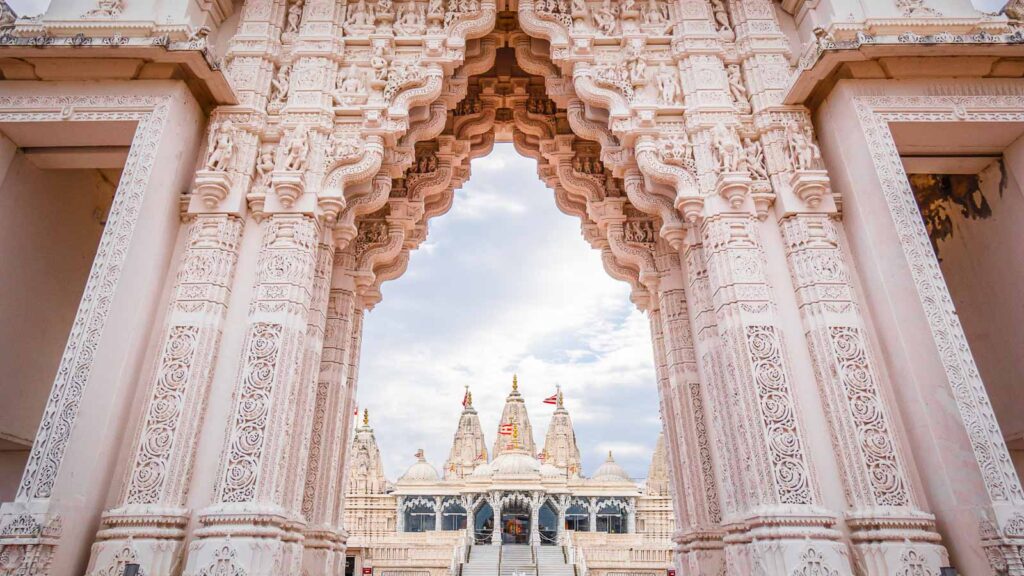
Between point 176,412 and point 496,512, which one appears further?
point 496,512

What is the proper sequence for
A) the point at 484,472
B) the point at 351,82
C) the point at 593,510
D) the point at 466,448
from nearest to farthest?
the point at 351,82, the point at 593,510, the point at 484,472, the point at 466,448

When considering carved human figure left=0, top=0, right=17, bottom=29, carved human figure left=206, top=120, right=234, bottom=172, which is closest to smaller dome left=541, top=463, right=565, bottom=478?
carved human figure left=206, top=120, right=234, bottom=172

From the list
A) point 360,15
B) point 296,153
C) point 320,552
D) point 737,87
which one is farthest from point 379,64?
point 320,552

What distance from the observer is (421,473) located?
44094 millimetres

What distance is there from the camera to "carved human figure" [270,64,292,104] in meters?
9.87

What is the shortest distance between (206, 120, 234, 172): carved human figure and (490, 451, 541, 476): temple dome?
33767 millimetres

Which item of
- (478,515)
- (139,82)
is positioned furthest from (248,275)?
(478,515)

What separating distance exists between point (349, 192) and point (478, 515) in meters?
38.3

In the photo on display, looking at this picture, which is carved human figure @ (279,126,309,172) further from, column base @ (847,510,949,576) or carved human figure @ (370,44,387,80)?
column base @ (847,510,949,576)

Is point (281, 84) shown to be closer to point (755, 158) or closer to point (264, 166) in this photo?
point (264, 166)

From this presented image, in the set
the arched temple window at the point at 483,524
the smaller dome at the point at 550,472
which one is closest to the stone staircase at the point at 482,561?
the arched temple window at the point at 483,524

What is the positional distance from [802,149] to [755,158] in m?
0.66

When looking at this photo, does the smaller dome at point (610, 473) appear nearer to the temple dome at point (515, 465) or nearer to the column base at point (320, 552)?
the temple dome at point (515, 465)

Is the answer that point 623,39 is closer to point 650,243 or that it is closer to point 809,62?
point 809,62
